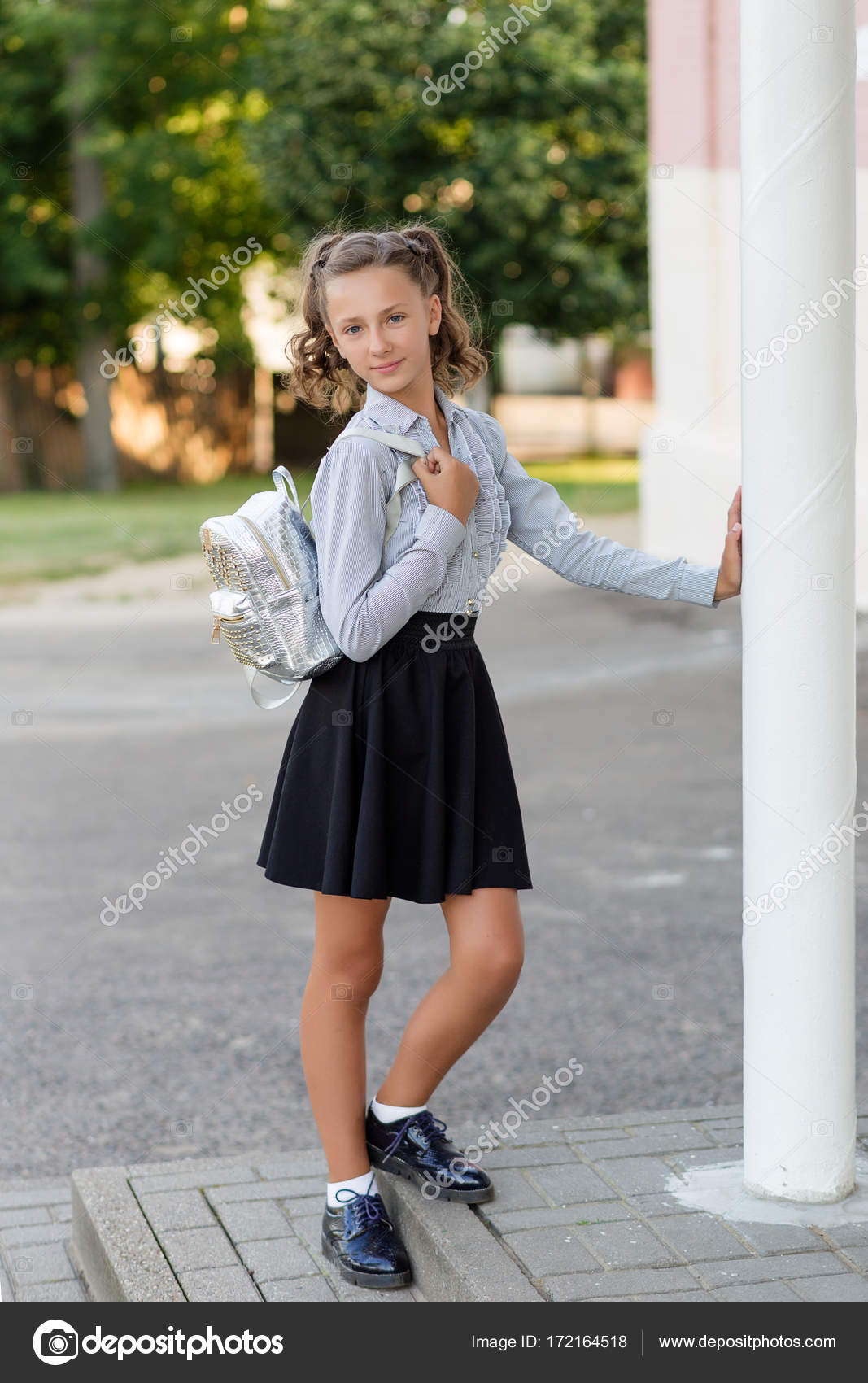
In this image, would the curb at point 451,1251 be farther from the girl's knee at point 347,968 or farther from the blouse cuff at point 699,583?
the blouse cuff at point 699,583

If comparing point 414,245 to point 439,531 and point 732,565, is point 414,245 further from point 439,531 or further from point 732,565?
point 732,565

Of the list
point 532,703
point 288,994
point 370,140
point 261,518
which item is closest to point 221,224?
point 370,140

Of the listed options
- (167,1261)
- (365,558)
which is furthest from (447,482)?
(167,1261)

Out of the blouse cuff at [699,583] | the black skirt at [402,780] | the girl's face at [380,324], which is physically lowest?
the black skirt at [402,780]

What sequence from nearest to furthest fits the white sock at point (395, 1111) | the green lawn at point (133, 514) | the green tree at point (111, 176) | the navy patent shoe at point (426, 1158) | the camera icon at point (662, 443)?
the navy patent shoe at point (426, 1158), the white sock at point (395, 1111), the camera icon at point (662, 443), the green lawn at point (133, 514), the green tree at point (111, 176)

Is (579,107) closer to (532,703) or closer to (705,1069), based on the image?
(532,703)

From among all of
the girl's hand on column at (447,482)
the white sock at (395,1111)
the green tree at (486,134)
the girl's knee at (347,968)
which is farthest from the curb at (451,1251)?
the green tree at (486,134)

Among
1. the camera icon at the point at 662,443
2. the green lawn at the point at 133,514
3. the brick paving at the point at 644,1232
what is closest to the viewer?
the brick paving at the point at 644,1232

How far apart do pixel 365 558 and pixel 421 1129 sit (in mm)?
1125

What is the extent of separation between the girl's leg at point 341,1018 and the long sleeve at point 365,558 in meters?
0.50

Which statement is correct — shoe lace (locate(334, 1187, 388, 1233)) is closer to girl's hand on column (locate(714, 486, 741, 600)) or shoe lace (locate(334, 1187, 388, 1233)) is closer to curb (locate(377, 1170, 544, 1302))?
curb (locate(377, 1170, 544, 1302))

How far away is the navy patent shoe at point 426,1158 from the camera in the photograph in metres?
2.93

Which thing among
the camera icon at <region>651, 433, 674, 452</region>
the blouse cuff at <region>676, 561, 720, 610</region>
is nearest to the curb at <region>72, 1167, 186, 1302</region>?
the blouse cuff at <region>676, 561, 720, 610</region>
